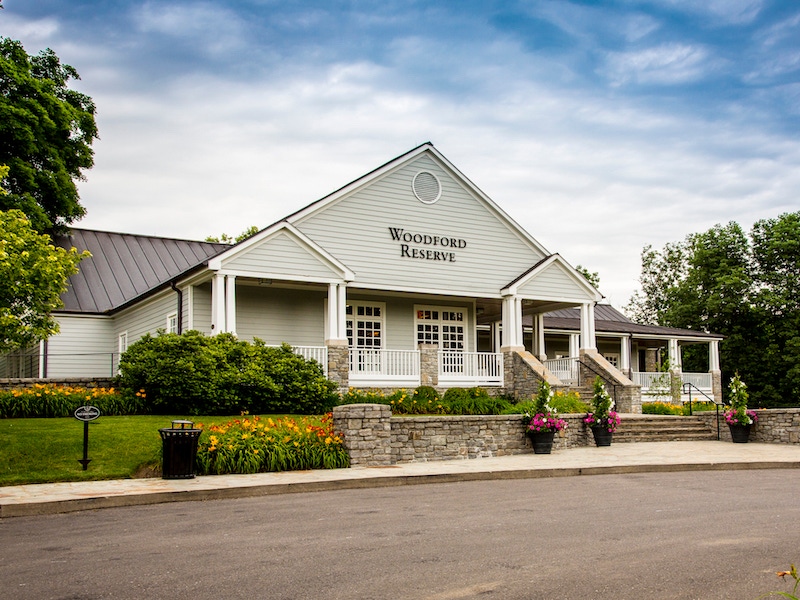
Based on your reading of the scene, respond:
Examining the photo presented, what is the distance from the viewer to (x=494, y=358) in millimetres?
24375

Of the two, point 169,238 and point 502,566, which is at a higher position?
point 169,238

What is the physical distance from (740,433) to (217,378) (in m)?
13.1

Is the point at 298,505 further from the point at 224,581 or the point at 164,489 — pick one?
the point at 224,581

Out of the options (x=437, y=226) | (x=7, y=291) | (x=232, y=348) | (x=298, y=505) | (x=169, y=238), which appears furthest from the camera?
(x=169, y=238)

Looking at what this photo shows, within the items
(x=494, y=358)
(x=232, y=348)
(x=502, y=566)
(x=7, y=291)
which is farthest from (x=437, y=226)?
(x=502, y=566)

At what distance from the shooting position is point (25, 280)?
13.2 m

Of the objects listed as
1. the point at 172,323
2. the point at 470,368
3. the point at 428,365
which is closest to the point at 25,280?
the point at 172,323

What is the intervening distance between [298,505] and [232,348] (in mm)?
8852

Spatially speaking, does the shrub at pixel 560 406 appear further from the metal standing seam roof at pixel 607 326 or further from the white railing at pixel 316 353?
the metal standing seam roof at pixel 607 326

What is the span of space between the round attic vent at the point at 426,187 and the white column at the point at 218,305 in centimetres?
706

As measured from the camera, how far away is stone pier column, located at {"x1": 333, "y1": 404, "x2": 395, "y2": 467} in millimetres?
14047

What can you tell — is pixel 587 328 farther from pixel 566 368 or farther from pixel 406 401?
pixel 406 401

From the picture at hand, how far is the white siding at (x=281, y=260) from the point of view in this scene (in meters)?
20.4

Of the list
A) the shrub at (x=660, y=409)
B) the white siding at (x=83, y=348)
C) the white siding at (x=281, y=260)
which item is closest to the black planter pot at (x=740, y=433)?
the shrub at (x=660, y=409)
